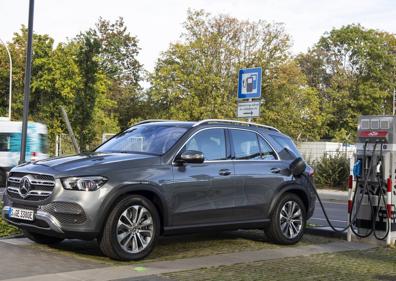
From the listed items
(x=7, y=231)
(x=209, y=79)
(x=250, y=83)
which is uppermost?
(x=209, y=79)

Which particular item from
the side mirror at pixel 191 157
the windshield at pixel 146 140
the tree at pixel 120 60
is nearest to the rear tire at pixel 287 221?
the side mirror at pixel 191 157

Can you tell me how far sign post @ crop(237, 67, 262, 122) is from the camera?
46.0 ft

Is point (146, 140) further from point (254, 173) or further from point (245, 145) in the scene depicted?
point (254, 173)

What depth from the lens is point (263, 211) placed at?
29.0ft

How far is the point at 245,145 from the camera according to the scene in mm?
8898

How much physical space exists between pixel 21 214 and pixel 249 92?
8.03 metres

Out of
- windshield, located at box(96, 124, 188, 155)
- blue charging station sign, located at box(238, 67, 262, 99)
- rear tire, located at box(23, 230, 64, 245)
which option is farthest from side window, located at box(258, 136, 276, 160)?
blue charging station sign, located at box(238, 67, 262, 99)

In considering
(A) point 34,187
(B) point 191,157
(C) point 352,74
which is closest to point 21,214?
(A) point 34,187

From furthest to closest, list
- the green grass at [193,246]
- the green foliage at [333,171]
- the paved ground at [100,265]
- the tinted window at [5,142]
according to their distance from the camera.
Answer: the green foliage at [333,171] → the tinted window at [5,142] → the green grass at [193,246] → the paved ground at [100,265]

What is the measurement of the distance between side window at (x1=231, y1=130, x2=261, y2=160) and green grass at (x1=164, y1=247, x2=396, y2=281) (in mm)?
1588

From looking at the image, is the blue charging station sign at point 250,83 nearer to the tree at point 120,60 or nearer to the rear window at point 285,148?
the rear window at point 285,148

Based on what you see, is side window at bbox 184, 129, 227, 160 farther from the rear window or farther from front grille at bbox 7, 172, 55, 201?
front grille at bbox 7, 172, 55, 201

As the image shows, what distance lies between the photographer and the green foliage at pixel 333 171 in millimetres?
25609

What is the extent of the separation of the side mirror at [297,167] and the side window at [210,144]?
134cm
